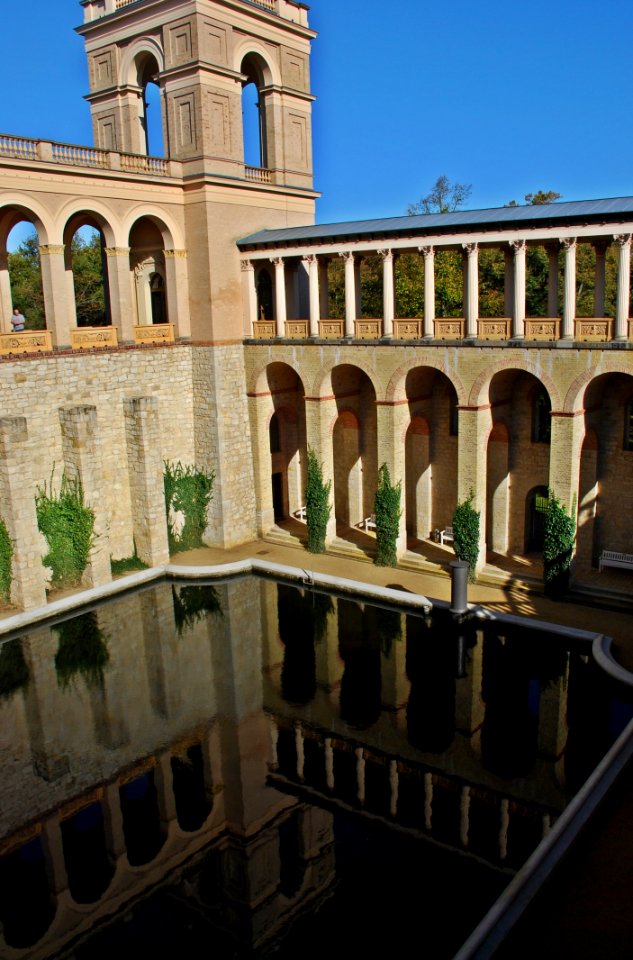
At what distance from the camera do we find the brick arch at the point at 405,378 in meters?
23.9

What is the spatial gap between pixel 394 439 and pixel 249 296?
762cm

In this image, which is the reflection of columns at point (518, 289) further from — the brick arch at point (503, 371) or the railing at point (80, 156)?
the railing at point (80, 156)

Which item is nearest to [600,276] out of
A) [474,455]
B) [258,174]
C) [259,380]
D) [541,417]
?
[541,417]

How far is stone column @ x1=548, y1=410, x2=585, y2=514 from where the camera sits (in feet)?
72.6

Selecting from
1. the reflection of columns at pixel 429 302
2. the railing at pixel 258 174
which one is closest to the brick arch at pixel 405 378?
the reflection of columns at pixel 429 302

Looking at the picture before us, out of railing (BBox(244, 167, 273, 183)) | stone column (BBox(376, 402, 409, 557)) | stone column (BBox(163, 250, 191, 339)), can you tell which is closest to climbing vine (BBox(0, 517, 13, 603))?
stone column (BBox(163, 250, 191, 339))

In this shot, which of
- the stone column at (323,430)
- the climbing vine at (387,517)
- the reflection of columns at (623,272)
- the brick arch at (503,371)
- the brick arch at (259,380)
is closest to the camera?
the reflection of columns at (623,272)

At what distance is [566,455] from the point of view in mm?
22328

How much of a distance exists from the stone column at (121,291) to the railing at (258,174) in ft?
18.1

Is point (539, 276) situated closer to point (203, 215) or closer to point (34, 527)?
point (203, 215)

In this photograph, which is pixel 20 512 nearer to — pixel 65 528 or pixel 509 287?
pixel 65 528

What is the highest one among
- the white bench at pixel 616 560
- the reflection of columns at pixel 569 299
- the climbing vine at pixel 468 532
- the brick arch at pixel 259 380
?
the reflection of columns at pixel 569 299

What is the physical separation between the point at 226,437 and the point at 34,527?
773 cm

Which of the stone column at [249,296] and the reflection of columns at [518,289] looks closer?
the reflection of columns at [518,289]
